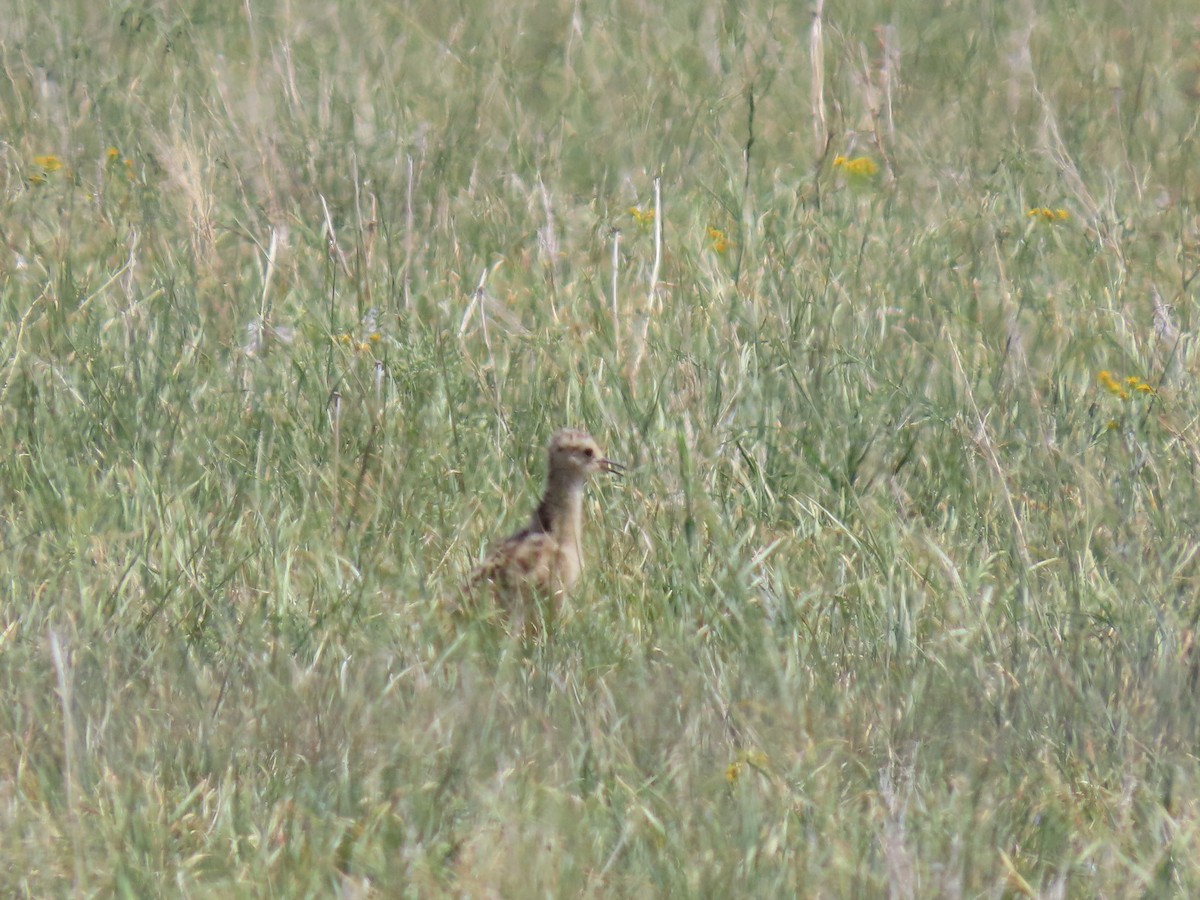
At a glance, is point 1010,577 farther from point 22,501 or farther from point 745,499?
point 22,501

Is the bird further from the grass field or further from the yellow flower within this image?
the yellow flower

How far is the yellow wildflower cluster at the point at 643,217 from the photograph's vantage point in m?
6.11

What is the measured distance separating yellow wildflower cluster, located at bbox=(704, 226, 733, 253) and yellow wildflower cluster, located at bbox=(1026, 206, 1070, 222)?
1031 mm

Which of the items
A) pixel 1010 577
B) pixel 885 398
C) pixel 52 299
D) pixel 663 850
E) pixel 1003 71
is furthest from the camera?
pixel 1003 71

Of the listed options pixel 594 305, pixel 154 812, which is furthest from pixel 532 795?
pixel 594 305

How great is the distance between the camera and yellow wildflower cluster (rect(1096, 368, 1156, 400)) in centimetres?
460

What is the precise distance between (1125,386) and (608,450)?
1431mm

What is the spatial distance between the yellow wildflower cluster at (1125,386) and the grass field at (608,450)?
8 cm

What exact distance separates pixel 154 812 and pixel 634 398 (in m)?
2.23

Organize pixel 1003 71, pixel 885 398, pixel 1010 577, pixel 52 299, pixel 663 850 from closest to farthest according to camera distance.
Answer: pixel 663 850
pixel 1010 577
pixel 885 398
pixel 52 299
pixel 1003 71

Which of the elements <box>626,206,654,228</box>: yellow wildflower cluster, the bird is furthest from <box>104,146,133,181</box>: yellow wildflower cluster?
the bird

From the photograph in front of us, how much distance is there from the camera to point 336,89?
6.83 meters

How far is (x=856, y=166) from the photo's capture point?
21.2 feet

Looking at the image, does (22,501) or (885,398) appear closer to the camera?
(22,501)
